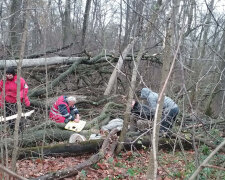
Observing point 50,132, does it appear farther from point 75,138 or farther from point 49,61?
point 49,61

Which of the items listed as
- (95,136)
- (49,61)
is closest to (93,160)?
(95,136)

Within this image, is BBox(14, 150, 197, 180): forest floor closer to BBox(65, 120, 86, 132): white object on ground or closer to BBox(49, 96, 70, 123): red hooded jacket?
BBox(65, 120, 86, 132): white object on ground

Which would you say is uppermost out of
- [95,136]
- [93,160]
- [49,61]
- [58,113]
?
[49,61]

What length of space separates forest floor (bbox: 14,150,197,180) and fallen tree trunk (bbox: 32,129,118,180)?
0.32 feet

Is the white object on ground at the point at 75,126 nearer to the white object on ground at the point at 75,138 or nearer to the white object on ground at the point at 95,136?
the white object on ground at the point at 75,138

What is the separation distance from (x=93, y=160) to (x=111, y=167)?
1.25 feet

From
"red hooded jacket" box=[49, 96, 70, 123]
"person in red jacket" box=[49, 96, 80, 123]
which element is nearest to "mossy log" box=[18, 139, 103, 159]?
"person in red jacket" box=[49, 96, 80, 123]

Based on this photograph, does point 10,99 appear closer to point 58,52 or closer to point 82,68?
point 82,68

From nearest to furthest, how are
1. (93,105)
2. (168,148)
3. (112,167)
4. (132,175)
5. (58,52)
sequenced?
(132,175) < (112,167) < (168,148) < (93,105) < (58,52)

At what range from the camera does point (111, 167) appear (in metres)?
4.19

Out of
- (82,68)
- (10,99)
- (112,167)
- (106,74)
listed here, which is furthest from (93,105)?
(112,167)

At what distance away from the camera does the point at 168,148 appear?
5.40m

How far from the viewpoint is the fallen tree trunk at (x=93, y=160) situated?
3.43m

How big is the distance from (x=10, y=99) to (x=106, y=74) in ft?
16.7
